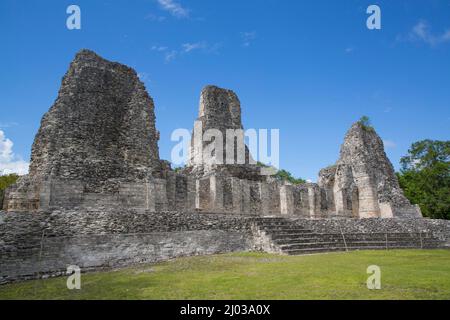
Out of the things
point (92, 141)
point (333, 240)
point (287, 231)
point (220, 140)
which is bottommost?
point (333, 240)

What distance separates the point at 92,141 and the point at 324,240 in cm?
991

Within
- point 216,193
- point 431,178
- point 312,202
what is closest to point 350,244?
point 216,193

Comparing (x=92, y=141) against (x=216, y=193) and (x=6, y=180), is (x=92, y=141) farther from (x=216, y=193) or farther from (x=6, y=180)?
(x=6, y=180)

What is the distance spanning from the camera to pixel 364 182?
24.3 meters

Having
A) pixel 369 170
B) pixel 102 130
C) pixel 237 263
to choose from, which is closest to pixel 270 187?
pixel 369 170

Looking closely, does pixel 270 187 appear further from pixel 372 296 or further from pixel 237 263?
pixel 372 296

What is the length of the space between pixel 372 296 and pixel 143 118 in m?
12.9

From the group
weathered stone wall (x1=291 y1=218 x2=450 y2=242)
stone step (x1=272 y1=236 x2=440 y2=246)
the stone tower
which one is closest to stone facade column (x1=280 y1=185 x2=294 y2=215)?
the stone tower

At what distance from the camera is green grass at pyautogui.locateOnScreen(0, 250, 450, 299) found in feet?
19.6

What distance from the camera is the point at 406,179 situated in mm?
38219

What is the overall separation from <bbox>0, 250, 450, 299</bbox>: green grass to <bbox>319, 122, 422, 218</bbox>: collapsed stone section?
14.0 meters

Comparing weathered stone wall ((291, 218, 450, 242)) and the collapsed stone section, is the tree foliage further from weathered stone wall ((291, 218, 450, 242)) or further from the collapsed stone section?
weathered stone wall ((291, 218, 450, 242))

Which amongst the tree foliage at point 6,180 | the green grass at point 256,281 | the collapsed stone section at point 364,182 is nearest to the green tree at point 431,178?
the collapsed stone section at point 364,182

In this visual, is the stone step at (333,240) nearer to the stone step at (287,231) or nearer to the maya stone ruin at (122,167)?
the stone step at (287,231)
